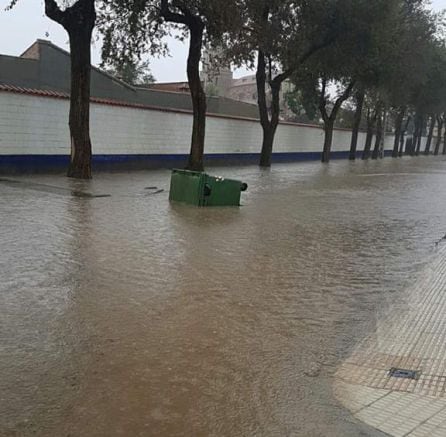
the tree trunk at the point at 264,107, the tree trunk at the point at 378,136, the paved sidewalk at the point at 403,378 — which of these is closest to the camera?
the paved sidewalk at the point at 403,378

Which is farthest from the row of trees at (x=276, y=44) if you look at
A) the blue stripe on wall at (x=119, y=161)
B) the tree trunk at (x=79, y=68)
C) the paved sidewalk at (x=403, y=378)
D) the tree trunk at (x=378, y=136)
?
the paved sidewalk at (x=403, y=378)

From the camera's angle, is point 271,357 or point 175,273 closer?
point 271,357

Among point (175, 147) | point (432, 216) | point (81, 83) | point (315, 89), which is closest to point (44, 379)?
point (432, 216)

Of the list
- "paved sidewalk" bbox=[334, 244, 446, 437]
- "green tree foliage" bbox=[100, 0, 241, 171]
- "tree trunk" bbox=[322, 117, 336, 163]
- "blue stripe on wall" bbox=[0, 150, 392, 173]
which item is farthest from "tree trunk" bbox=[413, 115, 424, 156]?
"paved sidewalk" bbox=[334, 244, 446, 437]

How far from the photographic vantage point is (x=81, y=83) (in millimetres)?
15430

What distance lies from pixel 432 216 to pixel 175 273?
7959mm

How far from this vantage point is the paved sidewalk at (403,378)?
3.26m

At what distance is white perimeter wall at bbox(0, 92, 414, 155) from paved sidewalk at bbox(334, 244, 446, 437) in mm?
13998

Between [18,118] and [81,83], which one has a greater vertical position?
[81,83]

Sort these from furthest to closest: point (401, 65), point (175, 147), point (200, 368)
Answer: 1. point (401, 65)
2. point (175, 147)
3. point (200, 368)

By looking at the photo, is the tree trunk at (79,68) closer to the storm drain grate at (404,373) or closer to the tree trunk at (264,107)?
the tree trunk at (264,107)

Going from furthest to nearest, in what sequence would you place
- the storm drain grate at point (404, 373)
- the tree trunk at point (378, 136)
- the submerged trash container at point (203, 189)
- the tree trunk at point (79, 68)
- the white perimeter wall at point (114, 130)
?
the tree trunk at point (378, 136), the white perimeter wall at point (114, 130), the tree trunk at point (79, 68), the submerged trash container at point (203, 189), the storm drain grate at point (404, 373)

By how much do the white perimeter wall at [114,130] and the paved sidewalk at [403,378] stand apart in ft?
45.9

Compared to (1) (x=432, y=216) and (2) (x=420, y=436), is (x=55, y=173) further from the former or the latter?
(2) (x=420, y=436)
